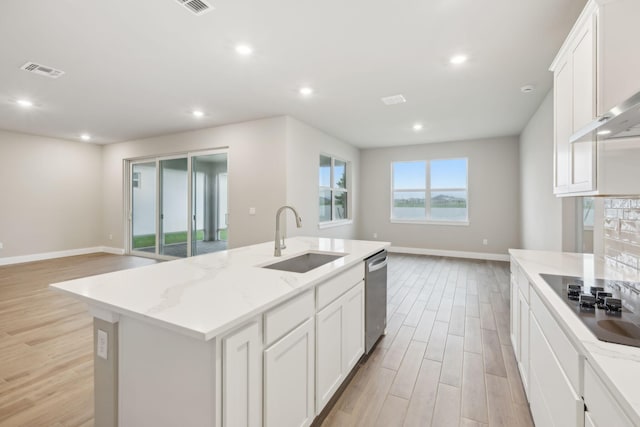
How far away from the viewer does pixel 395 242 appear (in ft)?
24.2

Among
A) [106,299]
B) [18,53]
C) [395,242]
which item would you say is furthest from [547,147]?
[18,53]

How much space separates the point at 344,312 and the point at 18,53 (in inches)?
154

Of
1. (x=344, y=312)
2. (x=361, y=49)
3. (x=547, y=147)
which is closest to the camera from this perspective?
(x=344, y=312)

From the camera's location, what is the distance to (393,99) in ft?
13.3

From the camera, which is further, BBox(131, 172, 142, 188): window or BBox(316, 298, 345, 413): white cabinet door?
BBox(131, 172, 142, 188): window

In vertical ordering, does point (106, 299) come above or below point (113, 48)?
below

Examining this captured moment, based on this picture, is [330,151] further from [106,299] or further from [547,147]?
[106,299]

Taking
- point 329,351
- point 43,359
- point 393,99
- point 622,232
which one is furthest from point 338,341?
point 393,99

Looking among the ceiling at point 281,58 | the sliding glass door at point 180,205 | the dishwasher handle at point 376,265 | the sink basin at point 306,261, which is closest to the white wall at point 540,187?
the ceiling at point 281,58

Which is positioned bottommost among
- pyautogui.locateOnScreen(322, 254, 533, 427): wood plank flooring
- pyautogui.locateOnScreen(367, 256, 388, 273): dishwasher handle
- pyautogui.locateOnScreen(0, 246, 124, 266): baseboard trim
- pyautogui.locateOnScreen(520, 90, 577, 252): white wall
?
pyautogui.locateOnScreen(322, 254, 533, 427): wood plank flooring

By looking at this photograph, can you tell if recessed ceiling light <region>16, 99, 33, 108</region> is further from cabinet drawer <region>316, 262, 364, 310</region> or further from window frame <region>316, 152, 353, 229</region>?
cabinet drawer <region>316, 262, 364, 310</region>

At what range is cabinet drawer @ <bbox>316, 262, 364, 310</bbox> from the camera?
1663 millimetres

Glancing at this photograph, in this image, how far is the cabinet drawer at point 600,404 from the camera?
0.73 metres

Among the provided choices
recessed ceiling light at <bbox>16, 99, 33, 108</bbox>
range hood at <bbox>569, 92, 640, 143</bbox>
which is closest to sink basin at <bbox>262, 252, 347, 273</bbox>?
range hood at <bbox>569, 92, 640, 143</bbox>
